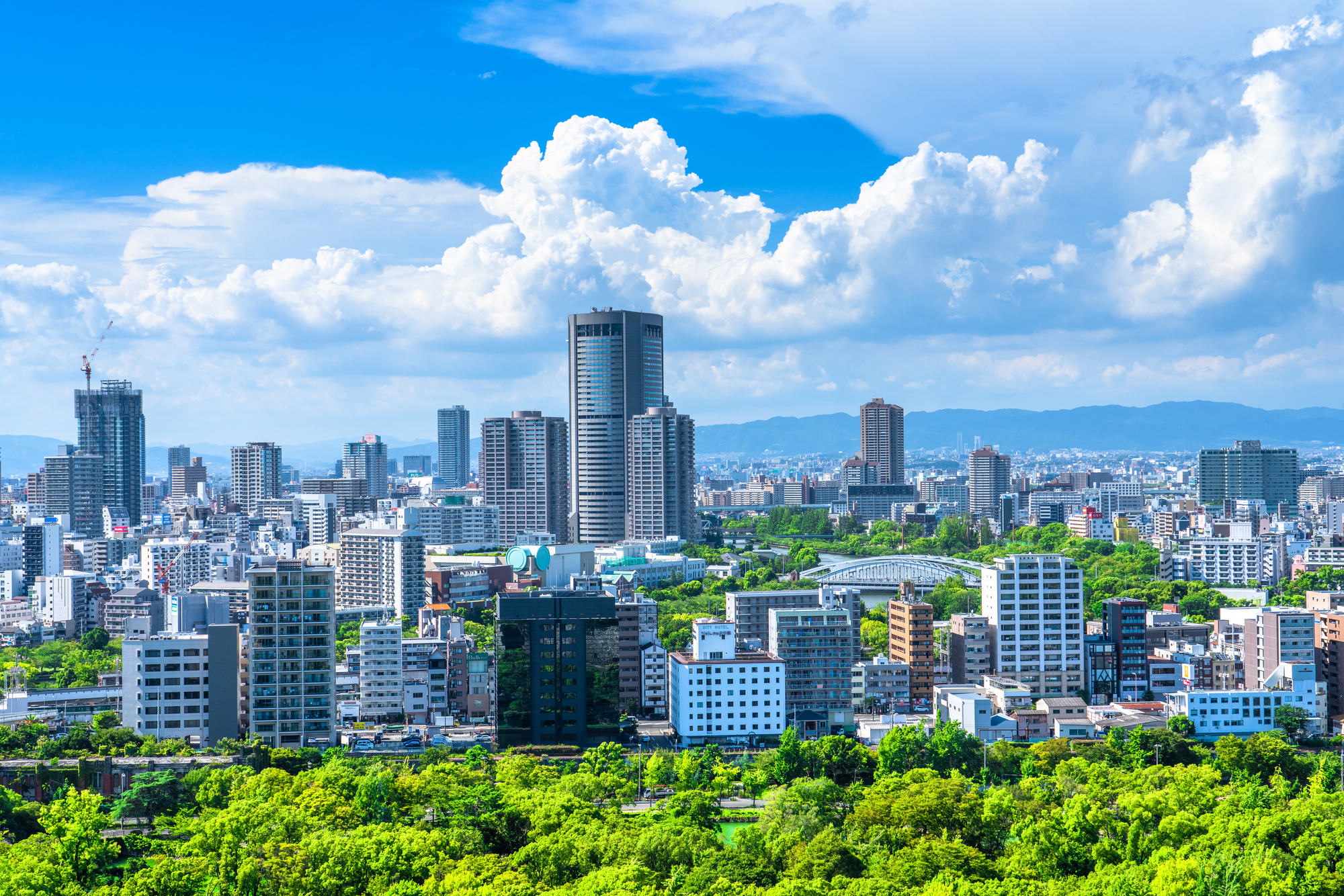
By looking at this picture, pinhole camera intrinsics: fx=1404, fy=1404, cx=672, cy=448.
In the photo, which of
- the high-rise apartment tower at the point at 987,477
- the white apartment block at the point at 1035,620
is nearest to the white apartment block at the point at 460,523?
the white apartment block at the point at 1035,620

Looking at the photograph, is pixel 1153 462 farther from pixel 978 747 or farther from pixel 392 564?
pixel 978 747

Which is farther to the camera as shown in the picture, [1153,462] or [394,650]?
[1153,462]

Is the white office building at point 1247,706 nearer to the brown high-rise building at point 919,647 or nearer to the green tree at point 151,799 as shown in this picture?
the brown high-rise building at point 919,647

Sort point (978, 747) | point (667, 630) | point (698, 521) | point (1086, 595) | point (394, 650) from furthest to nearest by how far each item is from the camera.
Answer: point (698, 521)
point (1086, 595)
point (667, 630)
point (394, 650)
point (978, 747)

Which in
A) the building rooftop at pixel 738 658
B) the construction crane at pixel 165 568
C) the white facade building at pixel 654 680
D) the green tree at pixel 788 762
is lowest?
the green tree at pixel 788 762

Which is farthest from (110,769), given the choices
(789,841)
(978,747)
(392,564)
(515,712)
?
(392,564)

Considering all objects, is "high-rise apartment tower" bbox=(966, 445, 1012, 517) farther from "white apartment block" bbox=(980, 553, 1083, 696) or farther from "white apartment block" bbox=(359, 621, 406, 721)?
"white apartment block" bbox=(359, 621, 406, 721)

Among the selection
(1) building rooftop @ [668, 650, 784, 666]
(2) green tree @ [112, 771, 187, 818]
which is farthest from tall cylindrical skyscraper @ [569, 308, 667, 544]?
(2) green tree @ [112, 771, 187, 818]
